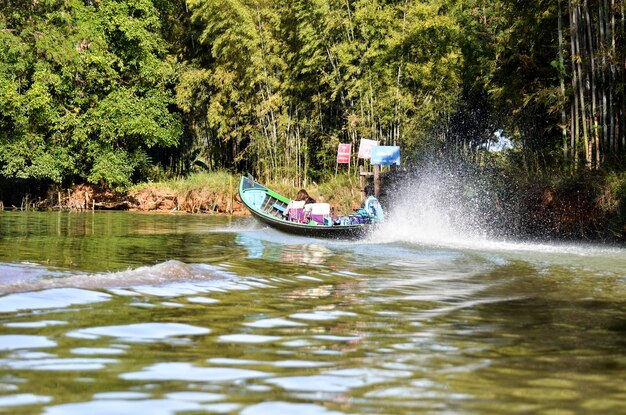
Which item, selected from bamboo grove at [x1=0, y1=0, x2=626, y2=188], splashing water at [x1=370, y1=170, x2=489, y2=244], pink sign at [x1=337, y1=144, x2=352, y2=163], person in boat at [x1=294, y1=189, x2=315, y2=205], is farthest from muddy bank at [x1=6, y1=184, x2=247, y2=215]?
person in boat at [x1=294, y1=189, x2=315, y2=205]

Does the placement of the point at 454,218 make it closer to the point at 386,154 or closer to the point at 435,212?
the point at 435,212

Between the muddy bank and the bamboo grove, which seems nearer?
the bamboo grove

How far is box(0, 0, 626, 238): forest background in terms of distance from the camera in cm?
1723

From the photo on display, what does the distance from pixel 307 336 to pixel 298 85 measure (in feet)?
79.8

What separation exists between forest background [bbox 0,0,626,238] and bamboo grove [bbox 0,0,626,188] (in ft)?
0.21

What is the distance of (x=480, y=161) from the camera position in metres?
26.1

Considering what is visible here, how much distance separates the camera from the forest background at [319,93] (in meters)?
17.2

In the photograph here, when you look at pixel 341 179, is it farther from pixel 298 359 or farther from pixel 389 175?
pixel 298 359

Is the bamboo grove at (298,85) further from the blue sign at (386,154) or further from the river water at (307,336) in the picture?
the river water at (307,336)

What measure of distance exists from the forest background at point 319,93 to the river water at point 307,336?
18.6 feet

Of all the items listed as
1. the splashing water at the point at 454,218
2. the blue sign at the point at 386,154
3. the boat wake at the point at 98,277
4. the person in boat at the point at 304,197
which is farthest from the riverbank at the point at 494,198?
the boat wake at the point at 98,277

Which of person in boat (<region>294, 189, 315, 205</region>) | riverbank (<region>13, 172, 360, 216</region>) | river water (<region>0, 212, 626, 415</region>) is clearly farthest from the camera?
riverbank (<region>13, 172, 360, 216</region>)

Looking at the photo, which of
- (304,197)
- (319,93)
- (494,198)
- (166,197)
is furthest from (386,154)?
(166,197)

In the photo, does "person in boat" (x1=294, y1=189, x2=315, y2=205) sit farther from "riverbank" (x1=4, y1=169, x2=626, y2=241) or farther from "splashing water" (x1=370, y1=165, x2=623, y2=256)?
"splashing water" (x1=370, y1=165, x2=623, y2=256)
